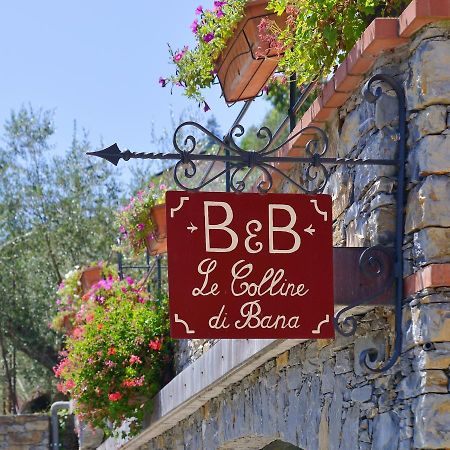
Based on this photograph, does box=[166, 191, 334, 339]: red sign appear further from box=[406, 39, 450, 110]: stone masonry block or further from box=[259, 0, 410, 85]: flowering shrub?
box=[259, 0, 410, 85]: flowering shrub

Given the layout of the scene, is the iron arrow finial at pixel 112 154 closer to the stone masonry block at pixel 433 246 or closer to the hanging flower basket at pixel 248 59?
the stone masonry block at pixel 433 246

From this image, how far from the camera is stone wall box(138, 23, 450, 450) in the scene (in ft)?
14.3

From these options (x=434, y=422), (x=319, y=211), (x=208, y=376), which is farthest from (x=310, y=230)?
(x=208, y=376)

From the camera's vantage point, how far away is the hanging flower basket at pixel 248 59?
5.96 m

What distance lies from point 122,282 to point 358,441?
6226 mm

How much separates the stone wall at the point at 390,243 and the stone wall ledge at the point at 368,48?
0.05 metres

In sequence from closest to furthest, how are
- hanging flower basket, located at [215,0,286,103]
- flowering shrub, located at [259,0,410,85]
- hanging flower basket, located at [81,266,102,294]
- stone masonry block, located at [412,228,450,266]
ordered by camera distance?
stone masonry block, located at [412,228,450,266]
flowering shrub, located at [259,0,410,85]
hanging flower basket, located at [215,0,286,103]
hanging flower basket, located at [81,266,102,294]

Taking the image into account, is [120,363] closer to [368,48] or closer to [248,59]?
[248,59]

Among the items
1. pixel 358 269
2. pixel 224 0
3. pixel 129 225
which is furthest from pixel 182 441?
pixel 358 269

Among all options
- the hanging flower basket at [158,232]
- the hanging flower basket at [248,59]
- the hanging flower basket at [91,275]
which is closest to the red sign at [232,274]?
the hanging flower basket at [248,59]

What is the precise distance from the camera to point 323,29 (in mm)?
5203

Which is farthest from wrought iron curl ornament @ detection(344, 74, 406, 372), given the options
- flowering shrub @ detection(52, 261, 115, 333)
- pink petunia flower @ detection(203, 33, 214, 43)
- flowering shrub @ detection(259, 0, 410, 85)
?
flowering shrub @ detection(52, 261, 115, 333)

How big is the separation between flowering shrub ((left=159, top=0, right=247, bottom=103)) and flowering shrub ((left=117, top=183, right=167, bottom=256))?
120 inches

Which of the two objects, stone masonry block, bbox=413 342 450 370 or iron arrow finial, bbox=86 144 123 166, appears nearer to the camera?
stone masonry block, bbox=413 342 450 370
